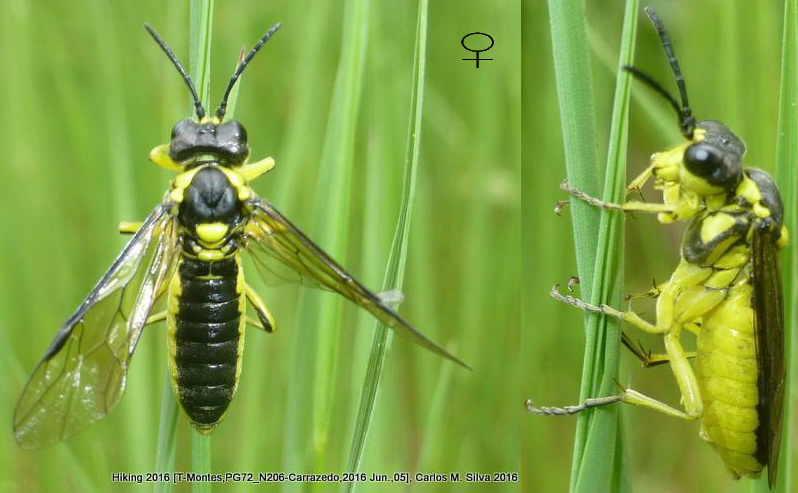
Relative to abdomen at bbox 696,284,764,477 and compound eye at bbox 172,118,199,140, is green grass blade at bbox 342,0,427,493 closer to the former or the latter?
compound eye at bbox 172,118,199,140

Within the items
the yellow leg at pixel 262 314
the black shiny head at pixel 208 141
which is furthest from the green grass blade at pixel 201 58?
the yellow leg at pixel 262 314

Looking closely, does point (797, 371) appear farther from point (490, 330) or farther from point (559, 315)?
point (490, 330)

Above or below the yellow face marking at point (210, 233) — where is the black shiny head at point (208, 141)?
above

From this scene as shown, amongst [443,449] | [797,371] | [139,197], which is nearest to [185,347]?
[139,197]

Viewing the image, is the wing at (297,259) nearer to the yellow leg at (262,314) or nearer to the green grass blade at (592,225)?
the yellow leg at (262,314)

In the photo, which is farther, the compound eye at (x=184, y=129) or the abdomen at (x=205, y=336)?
the compound eye at (x=184, y=129)

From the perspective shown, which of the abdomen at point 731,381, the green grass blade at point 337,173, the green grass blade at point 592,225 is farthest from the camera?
the abdomen at point 731,381

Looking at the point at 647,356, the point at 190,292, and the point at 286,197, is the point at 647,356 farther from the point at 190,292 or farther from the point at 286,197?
the point at 190,292
